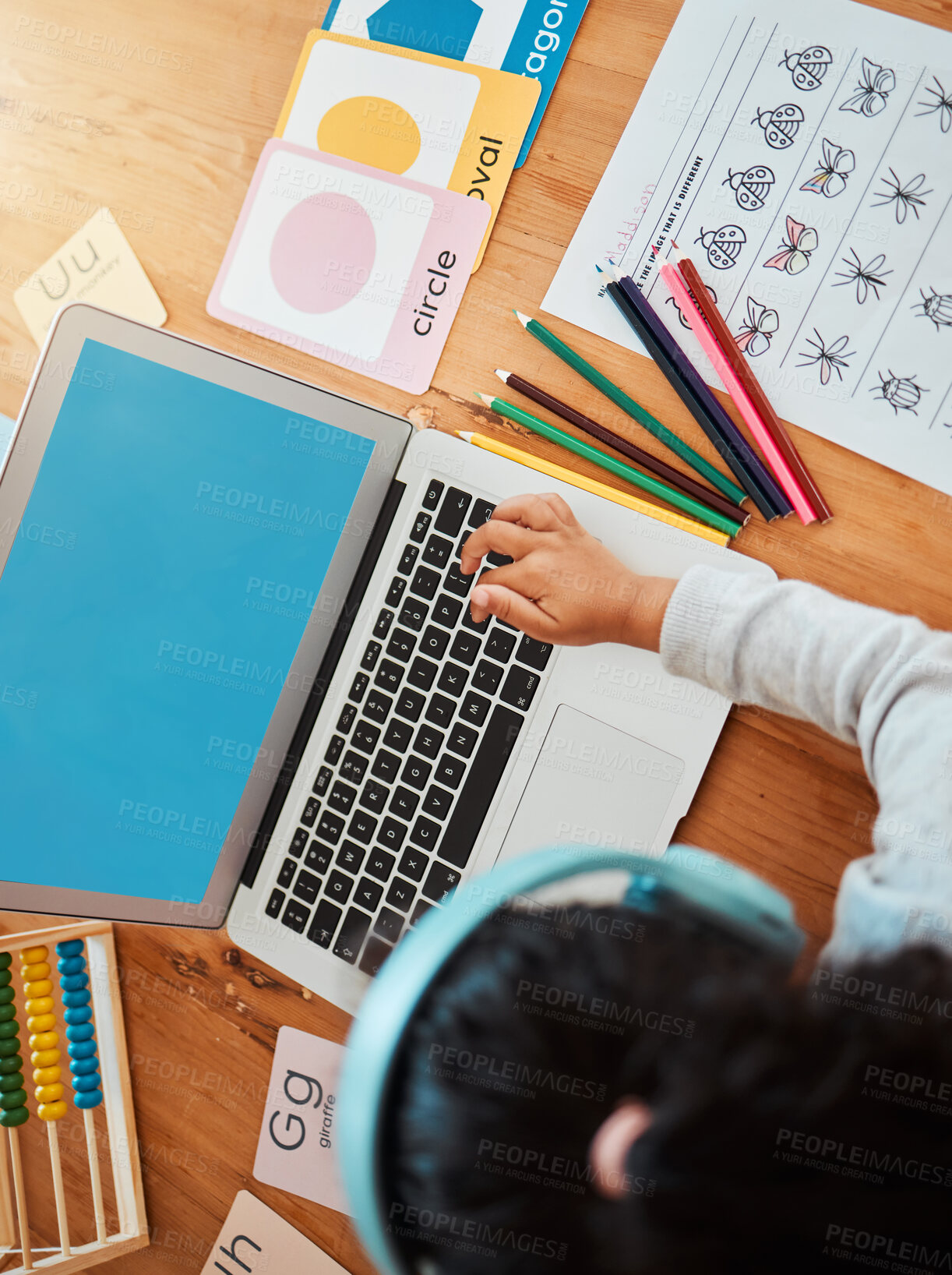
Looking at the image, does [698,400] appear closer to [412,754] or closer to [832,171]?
[832,171]

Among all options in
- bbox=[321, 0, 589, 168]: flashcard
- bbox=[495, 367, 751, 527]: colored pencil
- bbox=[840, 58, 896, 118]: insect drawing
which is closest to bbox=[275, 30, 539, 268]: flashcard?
bbox=[321, 0, 589, 168]: flashcard

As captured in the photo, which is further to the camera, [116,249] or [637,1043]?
[116,249]

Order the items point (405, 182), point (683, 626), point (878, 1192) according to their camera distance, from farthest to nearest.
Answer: point (405, 182)
point (683, 626)
point (878, 1192)

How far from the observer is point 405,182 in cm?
62

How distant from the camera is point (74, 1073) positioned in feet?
2.13

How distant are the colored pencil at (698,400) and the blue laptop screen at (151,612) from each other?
0.70 feet

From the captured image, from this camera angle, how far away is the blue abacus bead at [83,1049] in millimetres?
649

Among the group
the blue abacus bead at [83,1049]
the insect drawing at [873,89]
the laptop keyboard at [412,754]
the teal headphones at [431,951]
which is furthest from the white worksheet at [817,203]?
the blue abacus bead at [83,1049]

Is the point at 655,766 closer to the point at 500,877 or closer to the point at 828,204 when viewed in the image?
the point at 500,877

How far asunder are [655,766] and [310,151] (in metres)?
0.54

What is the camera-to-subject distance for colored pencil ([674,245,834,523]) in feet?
1.77

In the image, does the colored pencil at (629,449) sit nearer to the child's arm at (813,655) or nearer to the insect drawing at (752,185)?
the child's arm at (813,655)

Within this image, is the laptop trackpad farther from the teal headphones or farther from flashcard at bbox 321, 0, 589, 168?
flashcard at bbox 321, 0, 589, 168

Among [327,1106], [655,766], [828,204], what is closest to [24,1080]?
[327,1106]
